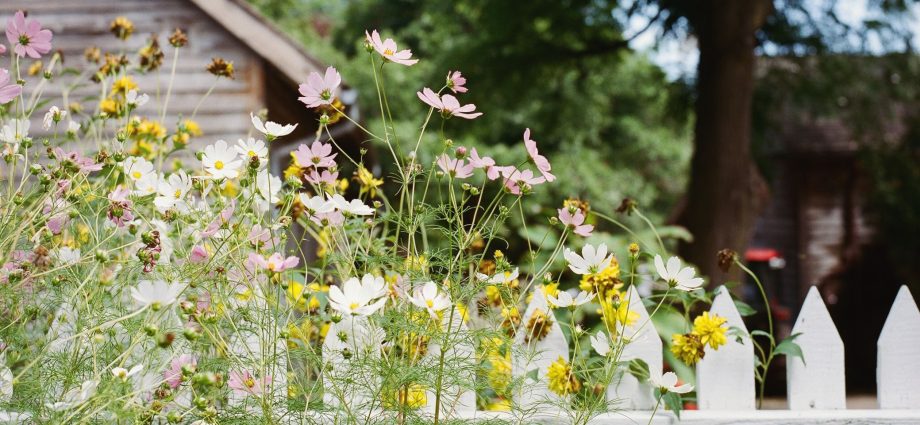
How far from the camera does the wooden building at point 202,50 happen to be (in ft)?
21.1

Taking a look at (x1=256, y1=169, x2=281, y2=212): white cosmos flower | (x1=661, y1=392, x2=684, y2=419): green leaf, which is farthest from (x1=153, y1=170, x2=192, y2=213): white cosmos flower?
(x1=661, y1=392, x2=684, y2=419): green leaf

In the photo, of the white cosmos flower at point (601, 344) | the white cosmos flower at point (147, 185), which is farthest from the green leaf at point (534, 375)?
the white cosmos flower at point (147, 185)

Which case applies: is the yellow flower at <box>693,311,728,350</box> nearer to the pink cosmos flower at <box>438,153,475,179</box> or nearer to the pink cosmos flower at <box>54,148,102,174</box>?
the pink cosmos flower at <box>438,153,475,179</box>

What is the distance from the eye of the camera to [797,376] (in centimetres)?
179

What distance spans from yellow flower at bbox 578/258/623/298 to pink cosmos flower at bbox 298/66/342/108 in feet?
1.81

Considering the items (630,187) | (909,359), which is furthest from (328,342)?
(630,187)

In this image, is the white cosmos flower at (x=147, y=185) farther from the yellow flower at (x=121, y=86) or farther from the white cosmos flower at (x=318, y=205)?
the yellow flower at (x=121, y=86)

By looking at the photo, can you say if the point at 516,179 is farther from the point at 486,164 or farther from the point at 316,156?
the point at 316,156

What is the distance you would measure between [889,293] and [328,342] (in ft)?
40.3

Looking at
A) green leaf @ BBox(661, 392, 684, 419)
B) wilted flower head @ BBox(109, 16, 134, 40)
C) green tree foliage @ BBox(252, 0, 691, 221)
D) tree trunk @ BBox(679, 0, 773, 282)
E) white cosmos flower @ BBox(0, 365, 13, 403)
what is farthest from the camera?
green tree foliage @ BBox(252, 0, 691, 221)

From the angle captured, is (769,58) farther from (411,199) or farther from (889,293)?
(411,199)

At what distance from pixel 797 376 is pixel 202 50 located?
5947 millimetres

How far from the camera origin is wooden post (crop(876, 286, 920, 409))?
5.87 feet

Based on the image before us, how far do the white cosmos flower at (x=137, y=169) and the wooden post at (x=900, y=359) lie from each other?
152cm
